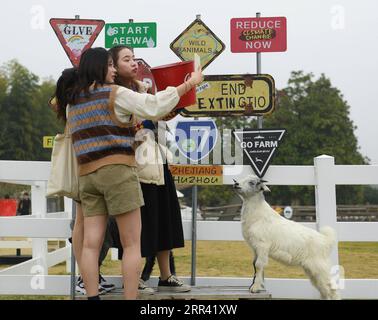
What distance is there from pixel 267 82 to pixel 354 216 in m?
23.3

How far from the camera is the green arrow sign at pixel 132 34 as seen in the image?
5.18m

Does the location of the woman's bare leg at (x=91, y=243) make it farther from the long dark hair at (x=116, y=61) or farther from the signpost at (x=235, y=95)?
the signpost at (x=235, y=95)

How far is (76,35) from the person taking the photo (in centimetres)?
489

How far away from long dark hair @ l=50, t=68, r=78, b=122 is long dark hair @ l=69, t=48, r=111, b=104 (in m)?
0.15

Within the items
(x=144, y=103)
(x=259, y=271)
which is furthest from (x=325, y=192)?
(x=144, y=103)

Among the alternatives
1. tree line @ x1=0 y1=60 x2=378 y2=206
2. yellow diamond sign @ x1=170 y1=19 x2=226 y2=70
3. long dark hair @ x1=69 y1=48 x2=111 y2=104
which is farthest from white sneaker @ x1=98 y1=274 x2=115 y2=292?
tree line @ x1=0 y1=60 x2=378 y2=206

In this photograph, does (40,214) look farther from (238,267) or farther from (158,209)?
(158,209)

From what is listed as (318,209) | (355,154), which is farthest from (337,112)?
(318,209)

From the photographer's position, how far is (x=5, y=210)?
10.1 m

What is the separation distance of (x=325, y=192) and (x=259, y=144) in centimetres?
87

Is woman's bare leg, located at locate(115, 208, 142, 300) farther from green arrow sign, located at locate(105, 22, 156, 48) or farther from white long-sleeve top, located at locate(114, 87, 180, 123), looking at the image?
green arrow sign, located at locate(105, 22, 156, 48)
